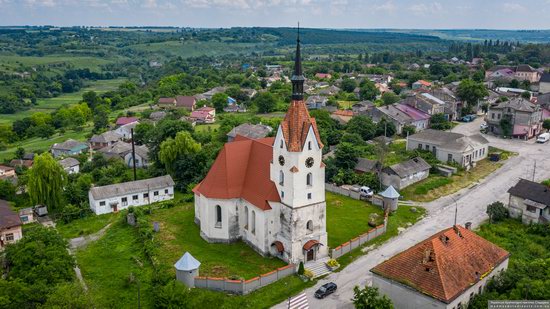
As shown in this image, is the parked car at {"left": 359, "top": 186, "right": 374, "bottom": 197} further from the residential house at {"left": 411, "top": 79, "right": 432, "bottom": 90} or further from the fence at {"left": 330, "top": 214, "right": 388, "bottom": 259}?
the residential house at {"left": 411, "top": 79, "right": 432, "bottom": 90}

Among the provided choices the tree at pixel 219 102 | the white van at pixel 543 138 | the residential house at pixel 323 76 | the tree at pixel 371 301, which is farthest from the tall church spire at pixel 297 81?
the residential house at pixel 323 76

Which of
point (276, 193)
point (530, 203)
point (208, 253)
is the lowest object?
point (208, 253)

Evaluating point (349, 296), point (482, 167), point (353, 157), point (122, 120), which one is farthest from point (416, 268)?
point (122, 120)

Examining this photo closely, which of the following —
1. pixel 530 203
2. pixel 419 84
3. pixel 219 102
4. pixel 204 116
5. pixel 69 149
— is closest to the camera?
pixel 530 203

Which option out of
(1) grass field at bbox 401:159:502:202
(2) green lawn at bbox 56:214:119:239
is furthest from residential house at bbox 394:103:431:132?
(2) green lawn at bbox 56:214:119:239

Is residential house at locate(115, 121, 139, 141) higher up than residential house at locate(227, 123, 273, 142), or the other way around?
residential house at locate(227, 123, 273, 142)

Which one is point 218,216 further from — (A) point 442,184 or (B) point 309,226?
(A) point 442,184

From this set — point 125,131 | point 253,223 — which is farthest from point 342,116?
point 253,223

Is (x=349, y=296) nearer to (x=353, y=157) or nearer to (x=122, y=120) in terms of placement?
(x=353, y=157)
